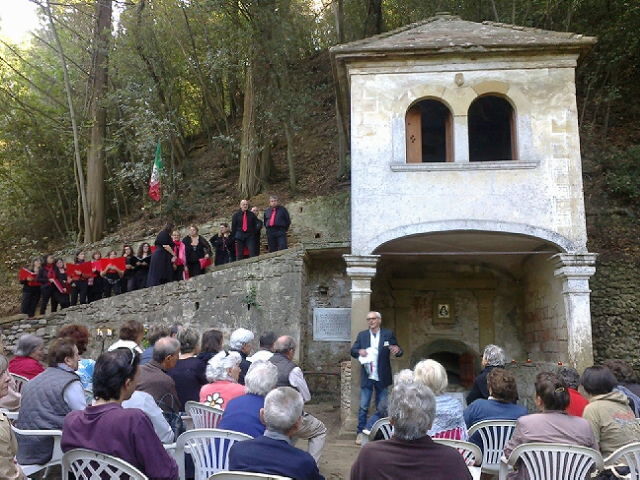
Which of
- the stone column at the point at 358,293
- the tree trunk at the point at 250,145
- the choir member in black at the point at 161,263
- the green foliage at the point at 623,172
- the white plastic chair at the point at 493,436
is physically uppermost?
the tree trunk at the point at 250,145

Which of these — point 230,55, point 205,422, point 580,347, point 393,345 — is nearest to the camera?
point 205,422

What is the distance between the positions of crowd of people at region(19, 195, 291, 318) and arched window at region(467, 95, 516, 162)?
4449mm

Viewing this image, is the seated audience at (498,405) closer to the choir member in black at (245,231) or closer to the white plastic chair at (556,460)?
the white plastic chair at (556,460)

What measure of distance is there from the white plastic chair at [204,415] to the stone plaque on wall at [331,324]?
7.59 metres

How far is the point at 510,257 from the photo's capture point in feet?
38.8

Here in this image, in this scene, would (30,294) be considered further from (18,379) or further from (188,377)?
(188,377)

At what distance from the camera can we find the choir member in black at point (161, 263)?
1195 centimetres

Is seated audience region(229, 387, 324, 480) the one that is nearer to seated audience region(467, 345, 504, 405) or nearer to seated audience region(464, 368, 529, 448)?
seated audience region(464, 368, 529, 448)

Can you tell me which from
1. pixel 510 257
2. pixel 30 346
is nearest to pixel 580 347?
pixel 510 257

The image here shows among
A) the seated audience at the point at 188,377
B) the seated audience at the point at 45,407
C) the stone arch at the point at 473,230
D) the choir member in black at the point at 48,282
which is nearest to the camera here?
the seated audience at the point at 45,407

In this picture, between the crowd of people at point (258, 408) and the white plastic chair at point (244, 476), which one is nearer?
the white plastic chair at point (244, 476)

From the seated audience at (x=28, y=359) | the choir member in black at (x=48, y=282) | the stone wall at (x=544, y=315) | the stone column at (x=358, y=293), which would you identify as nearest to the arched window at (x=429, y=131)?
the stone column at (x=358, y=293)

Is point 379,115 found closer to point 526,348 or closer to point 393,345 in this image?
point 393,345

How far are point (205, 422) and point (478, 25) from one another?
358 inches
